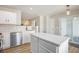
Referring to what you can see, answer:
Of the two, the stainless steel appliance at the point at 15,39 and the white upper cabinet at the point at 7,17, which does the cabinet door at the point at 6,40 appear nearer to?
the stainless steel appliance at the point at 15,39

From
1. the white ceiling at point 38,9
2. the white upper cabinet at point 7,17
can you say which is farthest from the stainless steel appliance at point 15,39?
the white ceiling at point 38,9

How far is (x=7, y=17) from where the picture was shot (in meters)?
1.29

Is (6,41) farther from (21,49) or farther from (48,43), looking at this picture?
(48,43)

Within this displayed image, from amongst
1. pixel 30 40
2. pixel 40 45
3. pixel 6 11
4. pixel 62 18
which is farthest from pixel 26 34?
pixel 62 18

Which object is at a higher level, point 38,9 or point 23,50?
point 38,9

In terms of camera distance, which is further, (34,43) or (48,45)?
(34,43)

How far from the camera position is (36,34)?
1.39 metres

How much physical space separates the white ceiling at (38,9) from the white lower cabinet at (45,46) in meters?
0.36

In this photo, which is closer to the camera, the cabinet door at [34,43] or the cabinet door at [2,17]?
the cabinet door at [2,17]

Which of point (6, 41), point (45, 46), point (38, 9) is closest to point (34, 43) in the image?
point (45, 46)

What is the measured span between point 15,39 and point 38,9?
57 centimetres

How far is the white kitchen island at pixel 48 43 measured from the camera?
1243 millimetres

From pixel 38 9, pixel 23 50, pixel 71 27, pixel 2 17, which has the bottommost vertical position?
pixel 23 50
